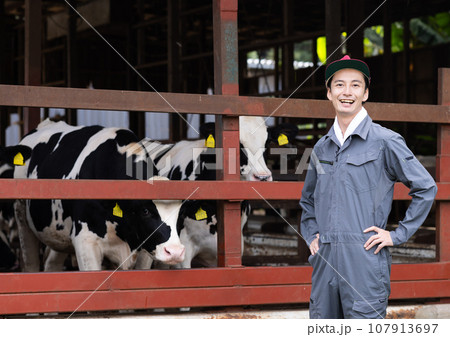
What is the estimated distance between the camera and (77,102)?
392cm

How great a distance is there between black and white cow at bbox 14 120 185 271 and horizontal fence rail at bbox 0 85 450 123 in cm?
96

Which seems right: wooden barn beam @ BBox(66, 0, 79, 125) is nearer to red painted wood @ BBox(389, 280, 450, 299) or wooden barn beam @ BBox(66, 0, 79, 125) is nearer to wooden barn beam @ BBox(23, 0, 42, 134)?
wooden barn beam @ BBox(23, 0, 42, 134)

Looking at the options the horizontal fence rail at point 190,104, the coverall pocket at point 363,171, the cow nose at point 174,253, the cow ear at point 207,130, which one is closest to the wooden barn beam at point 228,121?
the horizontal fence rail at point 190,104

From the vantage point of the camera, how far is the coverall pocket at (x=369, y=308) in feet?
9.14

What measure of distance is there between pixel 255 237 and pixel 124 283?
5397 millimetres

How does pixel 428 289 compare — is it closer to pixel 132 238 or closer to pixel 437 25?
pixel 132 238

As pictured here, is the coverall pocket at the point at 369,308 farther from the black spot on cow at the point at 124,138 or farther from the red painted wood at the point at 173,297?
the black spot on cow at the point at 124,138

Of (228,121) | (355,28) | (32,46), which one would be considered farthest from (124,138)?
(355,28)

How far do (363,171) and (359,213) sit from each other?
17 cm

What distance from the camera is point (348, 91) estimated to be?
2.92 metres

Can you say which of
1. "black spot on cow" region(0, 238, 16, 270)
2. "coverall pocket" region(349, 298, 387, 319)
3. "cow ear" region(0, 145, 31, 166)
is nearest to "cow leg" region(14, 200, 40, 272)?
"black spot on cow" region(0, 238, 16, 270)

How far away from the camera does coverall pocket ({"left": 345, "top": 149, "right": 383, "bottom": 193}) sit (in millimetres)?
2863

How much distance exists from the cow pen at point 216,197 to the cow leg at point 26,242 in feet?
9.50

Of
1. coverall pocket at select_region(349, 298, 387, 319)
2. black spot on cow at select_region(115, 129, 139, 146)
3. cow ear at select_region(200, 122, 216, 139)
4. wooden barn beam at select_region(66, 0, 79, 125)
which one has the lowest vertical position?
coverall pocket at select_region(349, 298, 387, 319)
